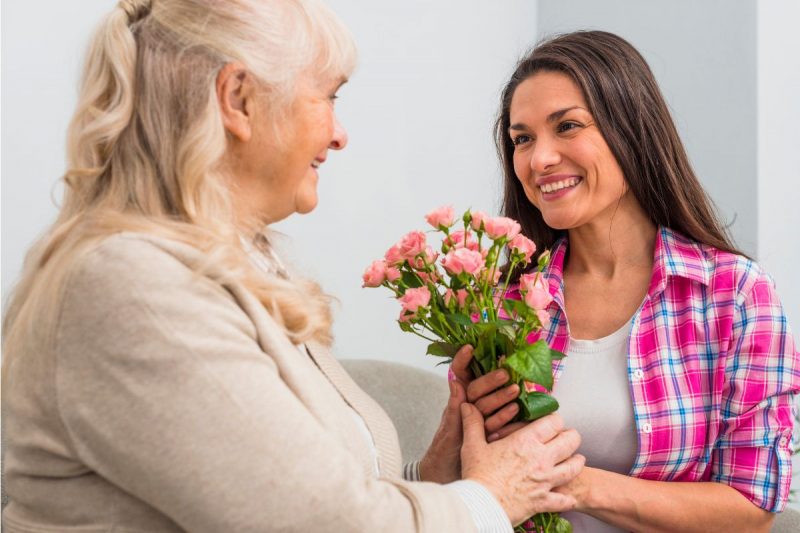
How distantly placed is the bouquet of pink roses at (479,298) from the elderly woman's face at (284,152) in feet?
0.67

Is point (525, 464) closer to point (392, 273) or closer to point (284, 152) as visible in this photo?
point (392, 273)

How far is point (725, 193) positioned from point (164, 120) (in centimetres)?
244

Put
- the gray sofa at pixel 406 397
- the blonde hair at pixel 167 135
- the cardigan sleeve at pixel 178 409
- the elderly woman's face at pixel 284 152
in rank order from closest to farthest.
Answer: the cardigan sleeve at pixel 178 409 < the blonde hair at pixel 167 135 < the elderly woman's face at pixel 284 152 < the gray sofa at pixel 406 397

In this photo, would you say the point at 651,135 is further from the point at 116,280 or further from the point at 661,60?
the point at 661,60

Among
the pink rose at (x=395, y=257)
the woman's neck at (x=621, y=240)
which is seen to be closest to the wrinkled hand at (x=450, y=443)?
the pink rose at (x=395, y=257)

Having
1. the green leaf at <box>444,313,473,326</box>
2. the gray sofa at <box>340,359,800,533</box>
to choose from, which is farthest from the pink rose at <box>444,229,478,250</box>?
the gray sofa at <box>340,359,800,533</box>

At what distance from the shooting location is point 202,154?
1.16 meters

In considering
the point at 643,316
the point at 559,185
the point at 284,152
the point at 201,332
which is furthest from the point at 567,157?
the point at 201,332

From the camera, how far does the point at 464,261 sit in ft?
4.42

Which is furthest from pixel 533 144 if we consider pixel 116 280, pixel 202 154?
pixel 116 280

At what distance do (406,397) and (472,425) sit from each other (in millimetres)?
999

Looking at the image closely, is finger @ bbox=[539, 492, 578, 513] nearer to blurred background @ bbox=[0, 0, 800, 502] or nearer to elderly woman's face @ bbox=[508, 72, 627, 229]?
elderly woman's face @ bbox=[508, 72, 627, 229]

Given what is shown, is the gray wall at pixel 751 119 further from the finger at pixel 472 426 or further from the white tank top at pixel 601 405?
the finger at pixel 472 426

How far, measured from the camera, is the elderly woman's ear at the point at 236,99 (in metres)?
1.22
